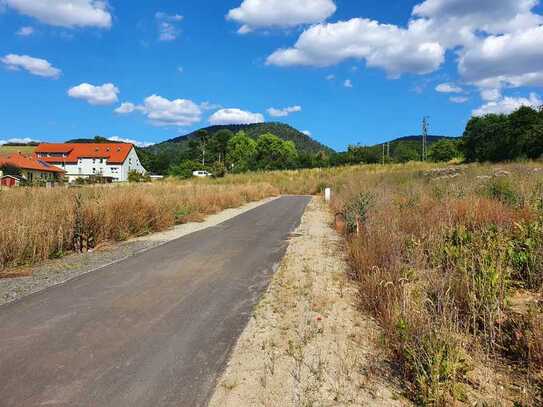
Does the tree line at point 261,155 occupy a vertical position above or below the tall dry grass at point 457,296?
above

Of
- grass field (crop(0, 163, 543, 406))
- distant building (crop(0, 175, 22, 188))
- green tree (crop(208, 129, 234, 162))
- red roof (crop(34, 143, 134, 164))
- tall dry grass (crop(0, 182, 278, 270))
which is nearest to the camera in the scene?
grass field (crop(0, 163, 543, 406))

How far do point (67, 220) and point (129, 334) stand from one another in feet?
19.0

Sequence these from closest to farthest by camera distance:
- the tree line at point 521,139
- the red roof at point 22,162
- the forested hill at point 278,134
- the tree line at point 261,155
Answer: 1. the tree line at point 521,139
2. the red roof at point 22,162
3. the tree line at point 261,155
4. the forested hill at point 278,134

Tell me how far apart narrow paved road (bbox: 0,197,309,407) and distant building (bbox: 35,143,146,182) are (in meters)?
81.5

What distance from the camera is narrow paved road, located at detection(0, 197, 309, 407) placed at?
9.16 ft

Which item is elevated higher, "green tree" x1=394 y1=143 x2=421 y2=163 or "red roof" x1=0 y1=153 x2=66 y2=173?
"green tree" x1=394 y1=143 x2=421 y2=163

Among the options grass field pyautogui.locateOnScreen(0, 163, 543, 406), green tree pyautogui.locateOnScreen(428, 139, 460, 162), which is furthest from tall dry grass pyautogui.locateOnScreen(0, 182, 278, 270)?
green tree pyautogui.locateOnScreen(428, 139, 460, 162)

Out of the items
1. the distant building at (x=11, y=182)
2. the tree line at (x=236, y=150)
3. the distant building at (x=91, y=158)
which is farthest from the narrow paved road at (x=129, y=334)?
the distant building at (x=91, y=158)

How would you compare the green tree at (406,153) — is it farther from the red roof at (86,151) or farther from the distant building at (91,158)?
the red roof at (86,151)

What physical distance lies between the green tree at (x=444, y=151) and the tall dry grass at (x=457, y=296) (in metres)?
93.4

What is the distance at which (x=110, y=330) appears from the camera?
388 centimetres

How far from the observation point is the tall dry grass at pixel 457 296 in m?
2.79

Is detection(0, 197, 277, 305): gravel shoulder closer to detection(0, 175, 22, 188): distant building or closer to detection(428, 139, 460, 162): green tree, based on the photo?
detection(0, 175, 22, 188): distant building

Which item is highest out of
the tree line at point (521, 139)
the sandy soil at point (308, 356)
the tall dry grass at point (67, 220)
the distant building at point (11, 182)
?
the tree line at point (521, 139)
